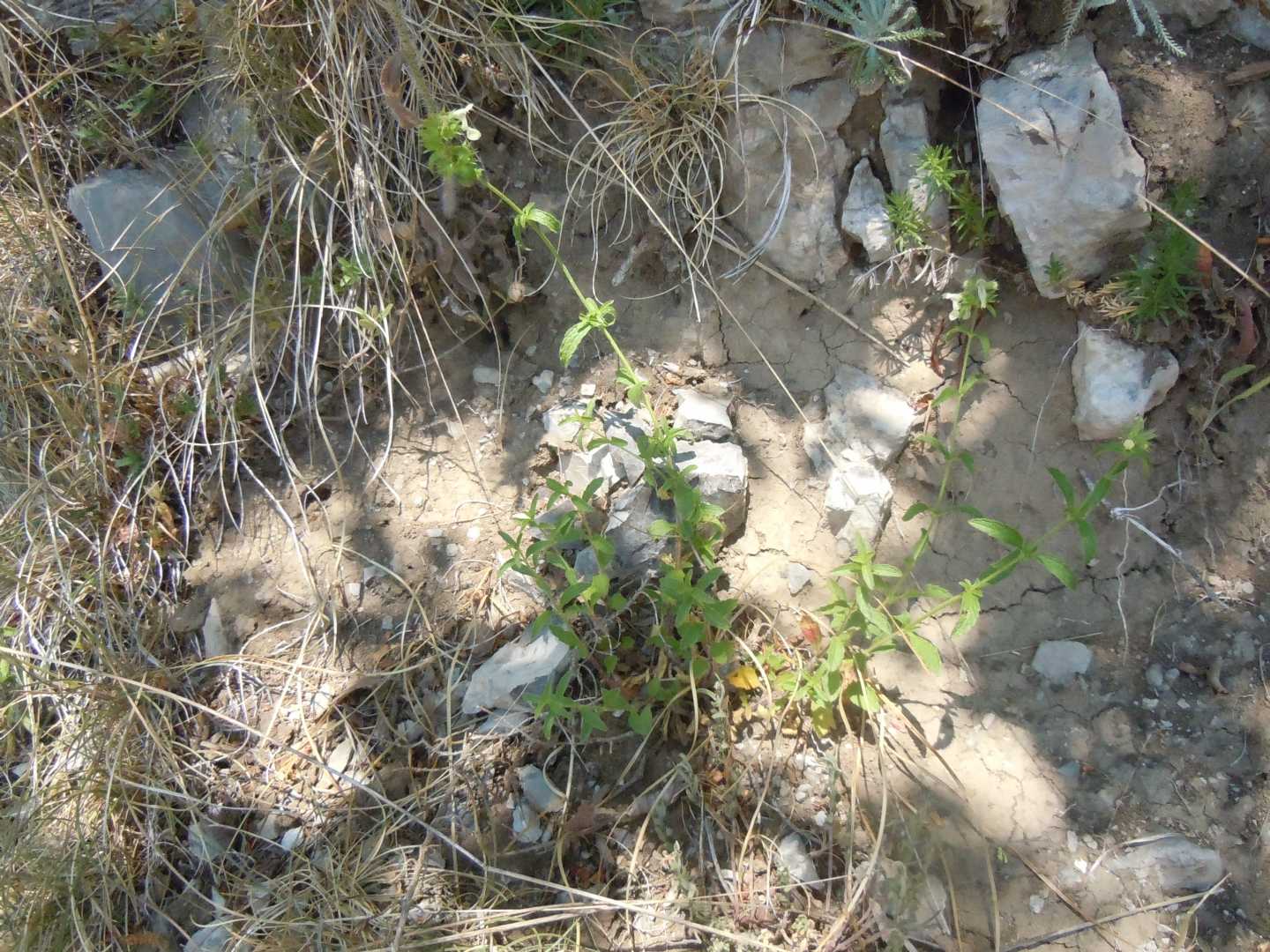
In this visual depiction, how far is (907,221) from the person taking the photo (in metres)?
2.43

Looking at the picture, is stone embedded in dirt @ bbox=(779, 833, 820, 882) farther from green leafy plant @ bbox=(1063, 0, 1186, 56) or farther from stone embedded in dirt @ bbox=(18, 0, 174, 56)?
stone embedded in dirt @ bbox=(18, 0, 174, 56)

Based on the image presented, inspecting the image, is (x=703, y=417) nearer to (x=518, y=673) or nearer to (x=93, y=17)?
(x=518, y=673)

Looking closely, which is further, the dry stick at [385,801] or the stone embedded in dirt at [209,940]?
the stone embedded in dirt at [209,940]

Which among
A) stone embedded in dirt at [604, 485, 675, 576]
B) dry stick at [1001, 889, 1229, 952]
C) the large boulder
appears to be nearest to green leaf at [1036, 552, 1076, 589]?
dry stick at [1001, 889, 1229, 952]

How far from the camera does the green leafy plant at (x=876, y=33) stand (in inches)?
92.6

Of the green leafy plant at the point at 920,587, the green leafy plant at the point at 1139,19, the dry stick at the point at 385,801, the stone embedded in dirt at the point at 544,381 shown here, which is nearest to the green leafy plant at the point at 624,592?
the green leafy plant at the point at 920,587

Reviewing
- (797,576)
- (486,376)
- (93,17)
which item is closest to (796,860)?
(797,576)

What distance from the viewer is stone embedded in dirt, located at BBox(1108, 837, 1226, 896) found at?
1.92 meters

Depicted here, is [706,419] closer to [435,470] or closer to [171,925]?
[435,470]

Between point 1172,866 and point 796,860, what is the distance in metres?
0.83

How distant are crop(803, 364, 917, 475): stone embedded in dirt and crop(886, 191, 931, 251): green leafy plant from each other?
1.26ft

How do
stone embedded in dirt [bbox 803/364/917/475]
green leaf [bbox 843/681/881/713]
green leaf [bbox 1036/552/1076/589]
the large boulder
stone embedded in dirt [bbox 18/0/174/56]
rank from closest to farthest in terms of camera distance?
green leaf [bbox 1036/552/1076/589] → green leaf [bbox 843/681/881/713] → stone embedded in dirt [bbox 803/364/917/475] → the large boulder → stone embedded in dirt [bbox 18/0/174/56]

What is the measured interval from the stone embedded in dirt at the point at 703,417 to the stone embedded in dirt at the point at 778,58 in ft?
3.09

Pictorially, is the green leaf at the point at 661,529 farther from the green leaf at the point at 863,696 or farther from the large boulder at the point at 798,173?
the large boulder at the point at 798,173
